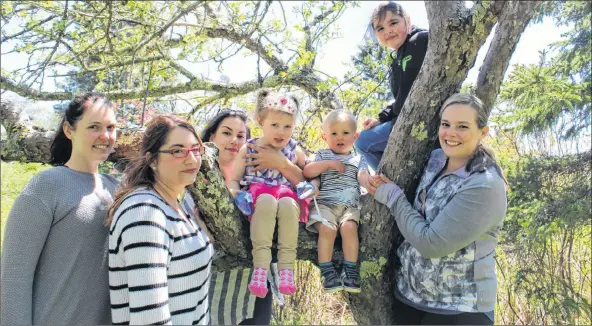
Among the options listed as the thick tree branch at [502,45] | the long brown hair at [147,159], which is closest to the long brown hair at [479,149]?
the thick tree branch at [502,45]

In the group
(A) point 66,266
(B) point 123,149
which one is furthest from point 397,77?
(A) point 66,266

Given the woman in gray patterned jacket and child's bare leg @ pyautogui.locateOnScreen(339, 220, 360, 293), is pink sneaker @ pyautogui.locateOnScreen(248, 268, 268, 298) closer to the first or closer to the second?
child's bare leg @ pyautogui.locateOnScreen(339, 220, 360, 293)

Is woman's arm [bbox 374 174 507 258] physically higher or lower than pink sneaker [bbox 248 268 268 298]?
higher

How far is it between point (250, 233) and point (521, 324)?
4.12 meters

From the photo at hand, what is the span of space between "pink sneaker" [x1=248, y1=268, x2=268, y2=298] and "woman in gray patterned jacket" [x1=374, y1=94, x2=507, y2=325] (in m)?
0.67

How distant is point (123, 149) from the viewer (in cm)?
247

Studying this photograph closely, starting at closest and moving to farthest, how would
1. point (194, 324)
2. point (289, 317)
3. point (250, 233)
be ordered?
point (194, 324), point (250, 233), point (289, 317)

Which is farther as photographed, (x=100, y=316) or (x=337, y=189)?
(x=337, y=189)

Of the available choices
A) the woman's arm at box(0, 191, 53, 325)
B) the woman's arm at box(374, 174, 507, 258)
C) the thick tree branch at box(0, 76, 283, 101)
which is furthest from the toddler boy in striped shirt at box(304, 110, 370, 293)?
the thick tree branch at box(0, 76, 283, 101)

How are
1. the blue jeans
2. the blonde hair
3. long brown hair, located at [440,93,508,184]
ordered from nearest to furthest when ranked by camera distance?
long brown hair, located at [440,93,508,184], the blonde hair, the blue jeans

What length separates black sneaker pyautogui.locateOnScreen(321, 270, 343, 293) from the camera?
7.28ft

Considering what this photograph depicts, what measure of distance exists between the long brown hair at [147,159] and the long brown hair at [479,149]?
45.9 inches

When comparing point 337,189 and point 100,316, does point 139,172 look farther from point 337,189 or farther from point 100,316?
point 337,189

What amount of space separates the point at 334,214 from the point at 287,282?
0.46m
